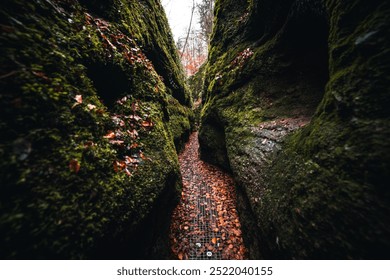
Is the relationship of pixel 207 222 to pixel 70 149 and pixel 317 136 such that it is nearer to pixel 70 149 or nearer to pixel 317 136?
pixel 317 136

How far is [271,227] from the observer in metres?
2.26

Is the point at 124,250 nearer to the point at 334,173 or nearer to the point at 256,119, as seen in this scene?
the point at 334,173

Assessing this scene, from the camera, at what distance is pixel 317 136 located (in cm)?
194

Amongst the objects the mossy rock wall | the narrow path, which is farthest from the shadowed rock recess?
the mossy rock wall

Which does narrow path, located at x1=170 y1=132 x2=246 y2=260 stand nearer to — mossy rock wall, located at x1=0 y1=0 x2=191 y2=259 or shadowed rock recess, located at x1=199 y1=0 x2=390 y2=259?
shadowed rock recess, located at x1=199 y1=0 x2=390 y2=259

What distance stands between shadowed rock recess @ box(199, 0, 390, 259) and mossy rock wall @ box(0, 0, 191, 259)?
6.29 ft

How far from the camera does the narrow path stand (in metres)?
3.02

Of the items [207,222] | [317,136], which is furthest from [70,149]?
[207,222]

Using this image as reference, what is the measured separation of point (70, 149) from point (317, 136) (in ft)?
9.47

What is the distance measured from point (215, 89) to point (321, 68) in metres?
3.46

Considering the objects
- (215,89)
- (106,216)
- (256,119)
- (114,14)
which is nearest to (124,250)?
(106,216)

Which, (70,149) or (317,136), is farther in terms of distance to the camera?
(317,136)

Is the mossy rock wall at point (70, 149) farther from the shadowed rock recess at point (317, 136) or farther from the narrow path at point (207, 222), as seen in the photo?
the shadowed rock recess at point (317, 136)

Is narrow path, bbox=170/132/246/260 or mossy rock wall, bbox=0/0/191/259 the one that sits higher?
mossy rock wall, bbox=0/0/191/259
